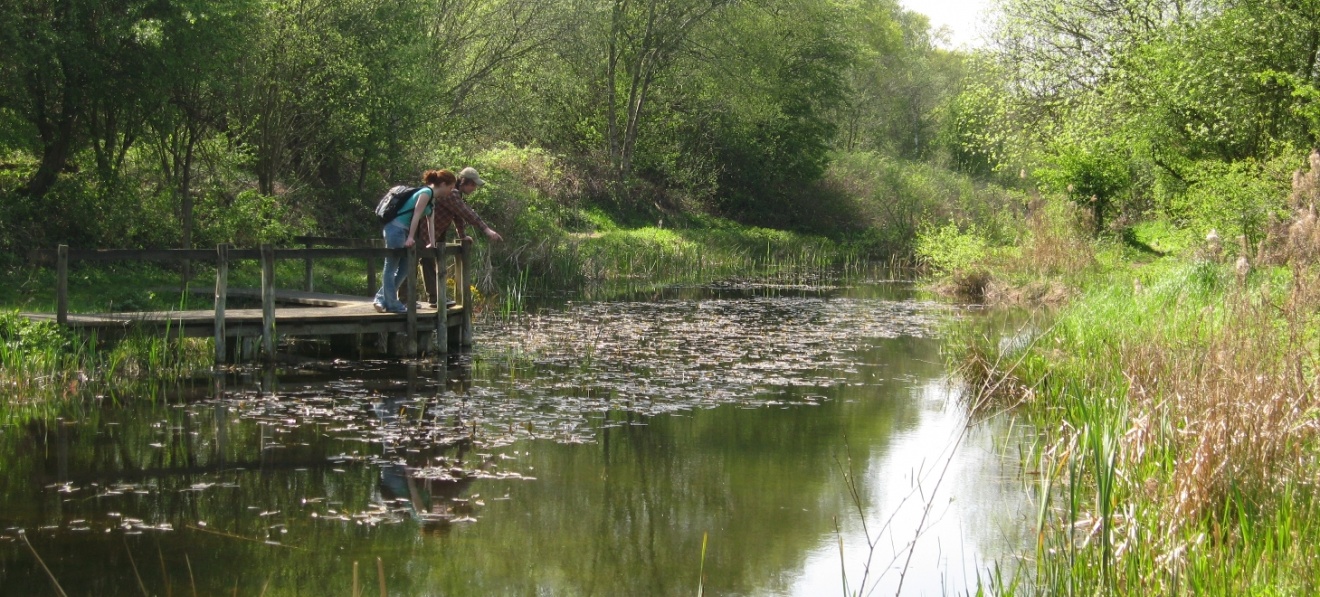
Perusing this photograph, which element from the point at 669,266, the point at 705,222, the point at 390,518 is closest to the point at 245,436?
the point at 390,518

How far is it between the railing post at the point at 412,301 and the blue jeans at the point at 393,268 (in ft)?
0.35

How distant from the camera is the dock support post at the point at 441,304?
14461mm

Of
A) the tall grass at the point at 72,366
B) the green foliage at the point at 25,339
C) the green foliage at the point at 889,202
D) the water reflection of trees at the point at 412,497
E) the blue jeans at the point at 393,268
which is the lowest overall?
the water reflection of trees at the point at 412,497

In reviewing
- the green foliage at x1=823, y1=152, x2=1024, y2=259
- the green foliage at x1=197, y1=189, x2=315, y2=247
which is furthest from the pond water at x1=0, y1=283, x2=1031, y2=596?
the green foliage at x1=823, y1=152, x2=1024, y2=259

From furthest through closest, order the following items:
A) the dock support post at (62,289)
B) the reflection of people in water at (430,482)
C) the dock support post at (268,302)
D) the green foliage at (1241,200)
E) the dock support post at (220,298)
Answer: the green foliage at (1241,200) → the dock support post at (268,302) → the dock support post at (220,298) → the dock support post at (62,289) → the reflection of people in water at (430,482)

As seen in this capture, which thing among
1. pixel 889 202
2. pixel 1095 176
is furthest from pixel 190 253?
pixel 889 202

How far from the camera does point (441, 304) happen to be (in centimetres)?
1463

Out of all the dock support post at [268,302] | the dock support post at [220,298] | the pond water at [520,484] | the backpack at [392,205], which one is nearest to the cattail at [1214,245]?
the pond water at [520,484]

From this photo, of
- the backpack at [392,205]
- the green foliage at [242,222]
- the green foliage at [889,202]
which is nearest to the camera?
the backpack at [392,205]

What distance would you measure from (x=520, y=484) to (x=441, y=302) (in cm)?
614

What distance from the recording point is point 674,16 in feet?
119

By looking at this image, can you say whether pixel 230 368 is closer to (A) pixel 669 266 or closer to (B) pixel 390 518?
(B) pixel 390 518

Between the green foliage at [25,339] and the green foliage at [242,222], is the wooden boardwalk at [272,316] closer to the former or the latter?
the green foliage at [25,339]

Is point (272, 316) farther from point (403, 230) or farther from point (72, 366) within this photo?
point (72, 366)
